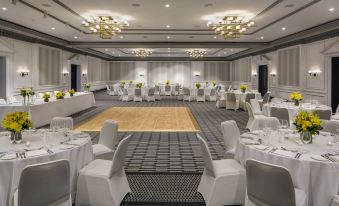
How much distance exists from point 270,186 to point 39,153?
91.2 inches

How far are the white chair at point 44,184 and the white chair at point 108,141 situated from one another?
5.50ft

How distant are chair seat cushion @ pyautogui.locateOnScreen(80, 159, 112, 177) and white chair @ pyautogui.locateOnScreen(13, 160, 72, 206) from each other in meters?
0.64

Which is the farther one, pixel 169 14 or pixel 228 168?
pixel 169 14

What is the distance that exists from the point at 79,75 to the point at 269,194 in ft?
62.9

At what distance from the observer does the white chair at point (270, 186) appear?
8.00 feet

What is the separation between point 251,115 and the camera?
8.46 metres

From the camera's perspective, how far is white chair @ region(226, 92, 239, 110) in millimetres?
13680

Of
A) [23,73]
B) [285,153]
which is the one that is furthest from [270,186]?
[23,73]

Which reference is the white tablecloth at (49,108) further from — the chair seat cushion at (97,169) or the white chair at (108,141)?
the chair seat cushion at (97,169)

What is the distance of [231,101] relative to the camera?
13797 millimetres

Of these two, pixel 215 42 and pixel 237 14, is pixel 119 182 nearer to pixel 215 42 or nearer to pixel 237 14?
pixel 237 14

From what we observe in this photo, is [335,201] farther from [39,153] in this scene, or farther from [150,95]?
[150,95]

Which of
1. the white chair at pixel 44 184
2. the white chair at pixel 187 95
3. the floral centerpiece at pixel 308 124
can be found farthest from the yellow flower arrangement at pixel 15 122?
the white chair at pixel 187 95

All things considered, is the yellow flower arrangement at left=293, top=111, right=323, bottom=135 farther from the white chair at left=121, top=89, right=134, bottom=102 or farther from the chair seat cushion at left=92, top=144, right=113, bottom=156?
the white chair at left=121, top=89, right=134, bottom=102
